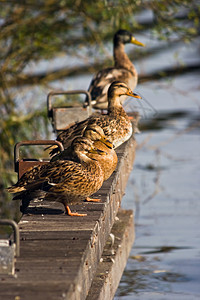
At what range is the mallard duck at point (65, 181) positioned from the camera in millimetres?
5609

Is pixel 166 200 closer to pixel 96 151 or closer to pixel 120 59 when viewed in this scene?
pixel 120 59

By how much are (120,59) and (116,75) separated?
1201 millimetres

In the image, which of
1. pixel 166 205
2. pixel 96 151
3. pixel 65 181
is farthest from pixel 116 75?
pixel 65 181

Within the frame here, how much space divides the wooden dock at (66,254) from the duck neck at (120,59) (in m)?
3.95

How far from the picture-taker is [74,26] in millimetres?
12883

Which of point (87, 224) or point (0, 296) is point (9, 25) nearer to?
point (87, 224)

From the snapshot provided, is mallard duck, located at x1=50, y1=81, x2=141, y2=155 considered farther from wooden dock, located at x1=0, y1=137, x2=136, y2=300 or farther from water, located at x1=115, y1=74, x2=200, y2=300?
water, located at x1=115, y1=74, x2=200, y2=300

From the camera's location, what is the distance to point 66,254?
184 inches

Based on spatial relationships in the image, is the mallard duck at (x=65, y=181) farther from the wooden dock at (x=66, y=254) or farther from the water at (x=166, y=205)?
the water at (x=166, y=205)

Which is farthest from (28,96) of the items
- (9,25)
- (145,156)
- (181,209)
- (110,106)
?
(110,106)

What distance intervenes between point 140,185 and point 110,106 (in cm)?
425

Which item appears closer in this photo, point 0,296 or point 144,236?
point 0,296

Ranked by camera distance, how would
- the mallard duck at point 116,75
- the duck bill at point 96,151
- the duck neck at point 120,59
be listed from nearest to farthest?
the duck bill at point 96,151 → the mallard duck at point 116,75 → the duck neck at point 120,59

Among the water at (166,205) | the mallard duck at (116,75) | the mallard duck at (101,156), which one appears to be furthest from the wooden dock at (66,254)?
the mallard duck at (116,75)
